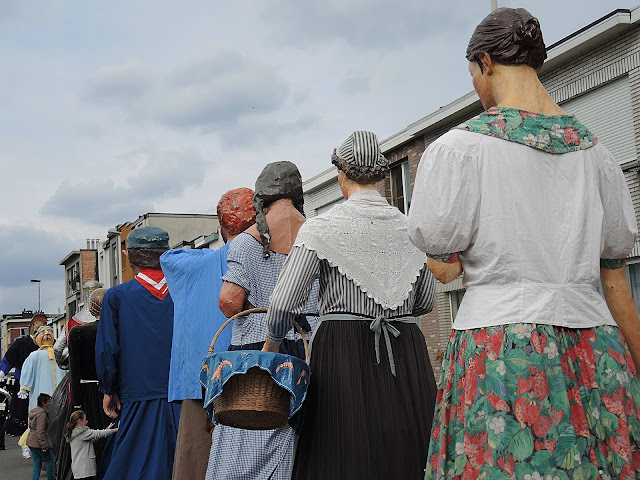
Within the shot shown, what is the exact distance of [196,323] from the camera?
18.6 ft

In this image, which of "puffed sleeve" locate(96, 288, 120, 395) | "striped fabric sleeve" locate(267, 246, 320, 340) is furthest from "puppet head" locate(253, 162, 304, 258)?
"puffed sleeve" locate(96, 288, 120, 395)

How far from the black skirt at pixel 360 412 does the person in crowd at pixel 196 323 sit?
2.01 meters

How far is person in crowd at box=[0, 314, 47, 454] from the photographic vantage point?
1416 centimetres

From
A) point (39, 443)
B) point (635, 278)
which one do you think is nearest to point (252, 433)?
point (39, 443)

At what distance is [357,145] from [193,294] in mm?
2161

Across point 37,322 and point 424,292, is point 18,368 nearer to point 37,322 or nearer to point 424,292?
point 37,322

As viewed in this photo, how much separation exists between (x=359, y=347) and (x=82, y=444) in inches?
194

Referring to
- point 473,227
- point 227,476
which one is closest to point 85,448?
point 227,476

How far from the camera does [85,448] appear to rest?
777 cm

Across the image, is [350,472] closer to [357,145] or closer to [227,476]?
[227,476]

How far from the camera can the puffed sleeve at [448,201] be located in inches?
101

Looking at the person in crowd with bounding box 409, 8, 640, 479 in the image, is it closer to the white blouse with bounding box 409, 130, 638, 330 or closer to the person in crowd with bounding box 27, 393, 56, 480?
the white blouse with bounding box 409, 130, 638, 330

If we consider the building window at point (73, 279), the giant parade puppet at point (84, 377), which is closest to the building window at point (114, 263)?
the building window at point (73, 279)

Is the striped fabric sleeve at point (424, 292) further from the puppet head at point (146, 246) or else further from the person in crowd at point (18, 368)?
the person in crowd at point (18, 368)
